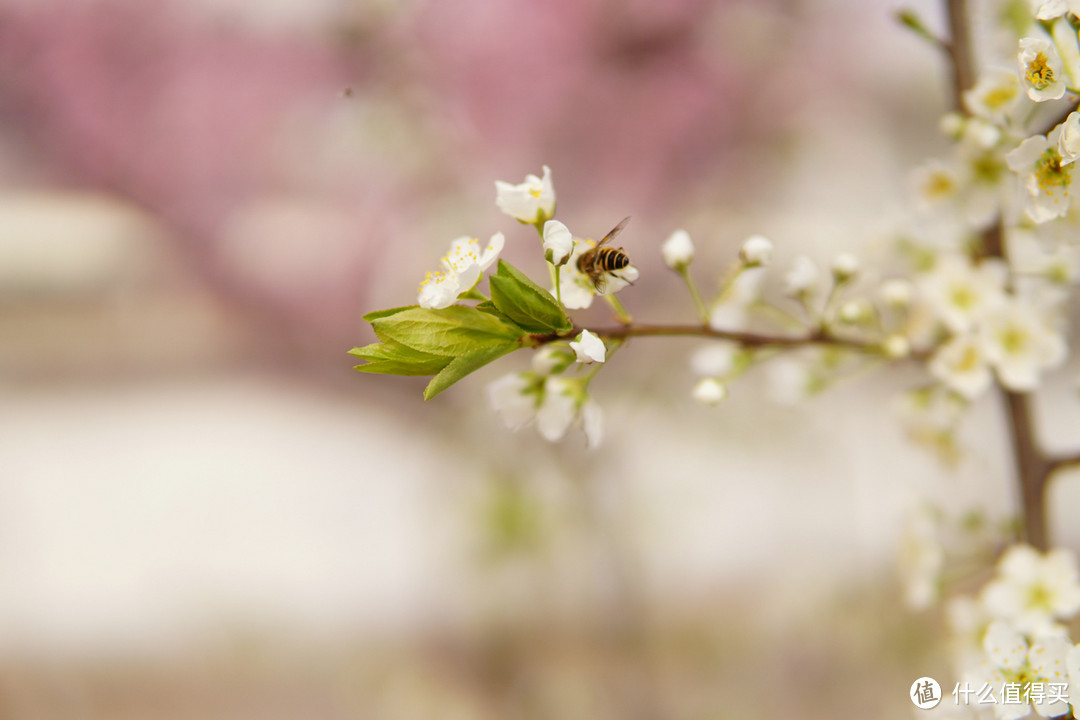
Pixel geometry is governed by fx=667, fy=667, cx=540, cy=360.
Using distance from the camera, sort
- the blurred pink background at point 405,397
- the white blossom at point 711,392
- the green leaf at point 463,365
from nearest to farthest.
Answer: the green leaf at point 463,365, the white blossom at point 711,392, the blurred pink background at point 405,397

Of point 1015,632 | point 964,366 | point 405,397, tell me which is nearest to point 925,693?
point 1015,632

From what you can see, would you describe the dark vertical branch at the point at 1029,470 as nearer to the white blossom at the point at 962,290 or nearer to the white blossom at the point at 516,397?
the white blossom at the point at 962,290

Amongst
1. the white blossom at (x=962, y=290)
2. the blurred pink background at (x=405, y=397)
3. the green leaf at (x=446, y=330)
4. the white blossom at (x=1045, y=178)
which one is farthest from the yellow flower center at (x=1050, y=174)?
the blurred pink background at (x=405, y=397)

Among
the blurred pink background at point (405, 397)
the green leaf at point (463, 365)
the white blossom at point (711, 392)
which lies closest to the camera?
the green leaf at point (463, 365)

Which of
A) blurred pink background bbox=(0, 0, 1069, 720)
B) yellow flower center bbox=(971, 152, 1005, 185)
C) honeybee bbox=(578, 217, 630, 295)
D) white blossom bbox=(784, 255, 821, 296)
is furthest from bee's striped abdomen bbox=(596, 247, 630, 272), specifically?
blurred pink background bbox=(0, 0, 1069, 720)

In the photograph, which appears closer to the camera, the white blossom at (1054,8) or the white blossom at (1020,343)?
the white blossom at (1054,8)

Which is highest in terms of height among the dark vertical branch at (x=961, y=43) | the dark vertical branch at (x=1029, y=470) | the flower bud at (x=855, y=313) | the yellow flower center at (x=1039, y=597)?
the dark vertical branch at (x=961, y=43)

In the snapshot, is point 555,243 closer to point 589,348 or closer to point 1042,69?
point 589,348

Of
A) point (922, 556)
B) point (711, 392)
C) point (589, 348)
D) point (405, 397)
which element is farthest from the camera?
point (405, 397)
